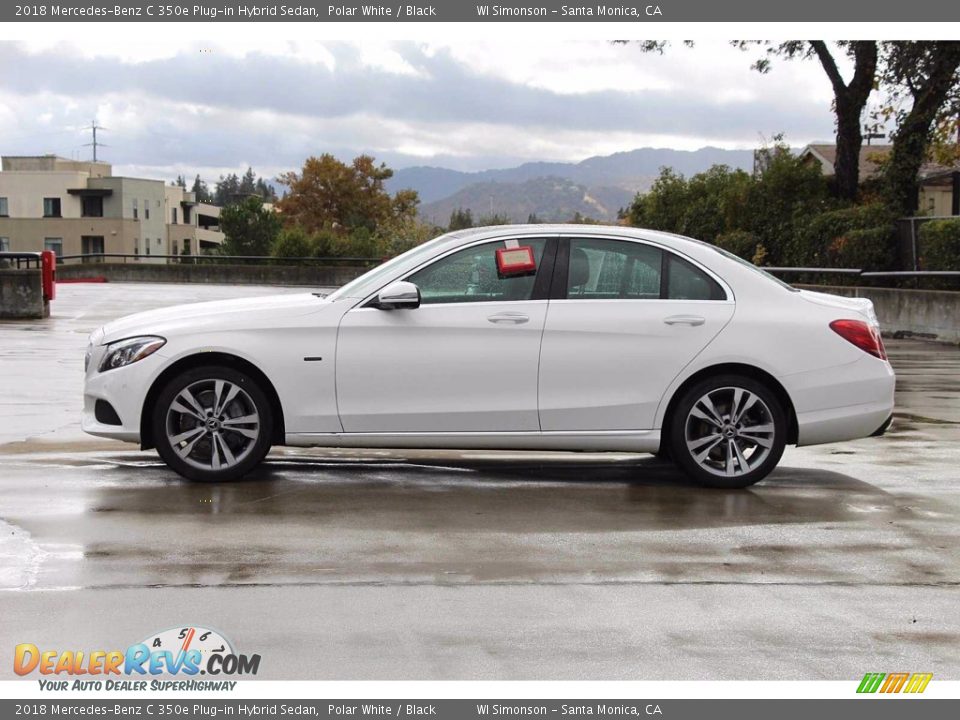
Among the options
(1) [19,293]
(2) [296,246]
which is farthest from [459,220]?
(1) [19,293]

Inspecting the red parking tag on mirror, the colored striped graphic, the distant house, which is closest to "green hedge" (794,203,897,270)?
the distant house

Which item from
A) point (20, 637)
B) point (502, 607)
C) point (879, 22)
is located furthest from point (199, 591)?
point (879, 22)

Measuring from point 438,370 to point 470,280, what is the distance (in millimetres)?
649

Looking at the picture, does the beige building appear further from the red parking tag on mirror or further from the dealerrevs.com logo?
the dealerrevs.com logo

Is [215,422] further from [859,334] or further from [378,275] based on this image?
[859,334]

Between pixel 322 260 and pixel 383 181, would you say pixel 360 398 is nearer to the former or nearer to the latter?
pixel 322 260

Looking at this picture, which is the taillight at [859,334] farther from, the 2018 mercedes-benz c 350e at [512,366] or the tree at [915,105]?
the tree at [915,105]

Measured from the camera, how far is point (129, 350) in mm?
7992

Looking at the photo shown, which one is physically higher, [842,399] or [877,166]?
[877,166]

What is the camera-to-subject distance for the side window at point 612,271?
321 inches

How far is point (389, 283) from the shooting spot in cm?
809

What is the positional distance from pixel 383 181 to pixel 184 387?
89.6 metres

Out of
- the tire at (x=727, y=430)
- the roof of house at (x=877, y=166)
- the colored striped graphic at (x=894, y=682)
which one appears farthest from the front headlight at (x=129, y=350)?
the roof of house at (x=877, y=166)

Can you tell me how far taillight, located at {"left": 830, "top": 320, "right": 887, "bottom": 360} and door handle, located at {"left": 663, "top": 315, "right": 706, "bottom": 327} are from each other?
2.91 feet
